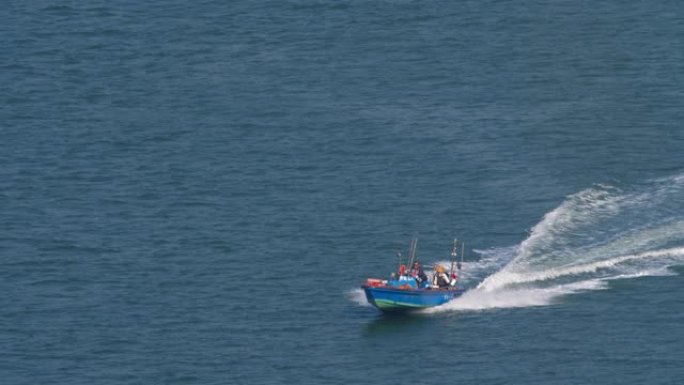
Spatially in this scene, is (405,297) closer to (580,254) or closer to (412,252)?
(412,252)

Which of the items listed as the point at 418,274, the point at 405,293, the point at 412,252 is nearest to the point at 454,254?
the point at 418,274

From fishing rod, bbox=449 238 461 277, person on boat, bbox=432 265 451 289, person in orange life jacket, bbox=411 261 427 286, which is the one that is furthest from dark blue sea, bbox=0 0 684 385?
person in orange life jacket, bbox=411 261 427 286

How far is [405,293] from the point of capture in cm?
16900

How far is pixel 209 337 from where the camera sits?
166m

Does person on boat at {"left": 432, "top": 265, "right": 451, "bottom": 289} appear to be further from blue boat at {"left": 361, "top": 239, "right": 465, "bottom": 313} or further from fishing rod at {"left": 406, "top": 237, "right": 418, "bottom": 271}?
fishing rod at {"left": 406, "top": 237, "right": 418, "bottom": 271}

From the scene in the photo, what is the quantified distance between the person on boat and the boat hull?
0.80m

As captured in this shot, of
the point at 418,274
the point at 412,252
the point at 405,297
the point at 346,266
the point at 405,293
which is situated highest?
the point at 412,252

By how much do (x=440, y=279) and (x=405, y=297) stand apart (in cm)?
308

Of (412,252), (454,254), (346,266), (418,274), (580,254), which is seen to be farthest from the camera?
(346,266)

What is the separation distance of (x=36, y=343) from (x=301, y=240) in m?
25.3

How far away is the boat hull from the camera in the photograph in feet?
552

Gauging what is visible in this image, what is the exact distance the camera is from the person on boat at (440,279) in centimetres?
17038

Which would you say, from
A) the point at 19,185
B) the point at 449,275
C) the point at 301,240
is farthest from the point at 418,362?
the point at 19,185

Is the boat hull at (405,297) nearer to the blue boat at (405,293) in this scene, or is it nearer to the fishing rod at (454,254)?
the blue boat at (405,293)
